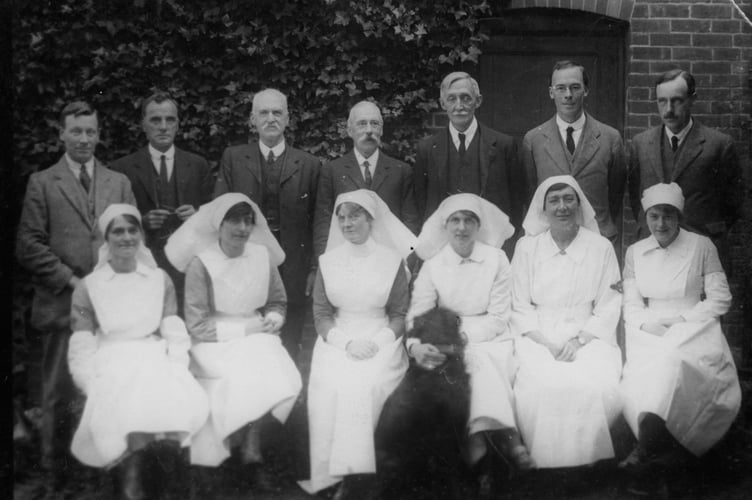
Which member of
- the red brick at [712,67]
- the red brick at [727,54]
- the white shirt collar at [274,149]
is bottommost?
the white shirt collar at [274,149]

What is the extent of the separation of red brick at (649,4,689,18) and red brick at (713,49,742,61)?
301 millimetres

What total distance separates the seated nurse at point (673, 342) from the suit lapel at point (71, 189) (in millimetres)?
3169

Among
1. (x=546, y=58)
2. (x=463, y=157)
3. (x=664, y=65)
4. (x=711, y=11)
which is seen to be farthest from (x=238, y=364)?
(x=711, y=11)

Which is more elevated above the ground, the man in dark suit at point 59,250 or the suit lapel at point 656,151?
the suit lapel at point 656,151

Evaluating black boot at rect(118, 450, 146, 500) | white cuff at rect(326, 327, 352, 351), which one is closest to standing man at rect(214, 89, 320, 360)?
white cuff at rect(326, 327, 352, 351)

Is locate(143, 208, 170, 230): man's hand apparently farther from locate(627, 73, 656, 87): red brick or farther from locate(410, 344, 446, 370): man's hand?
locate(627, 73, 656, 87): red brick

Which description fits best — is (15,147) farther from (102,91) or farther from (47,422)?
(47,422)

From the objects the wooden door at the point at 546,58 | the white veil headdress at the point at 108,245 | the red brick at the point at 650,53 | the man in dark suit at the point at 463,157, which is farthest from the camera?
the wooden door at the point at 546,58

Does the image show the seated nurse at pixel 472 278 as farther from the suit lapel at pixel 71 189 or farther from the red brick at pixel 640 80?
the suit lapel at pixel 71 189

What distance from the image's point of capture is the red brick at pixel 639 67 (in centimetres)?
490

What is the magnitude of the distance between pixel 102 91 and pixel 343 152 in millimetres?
1493

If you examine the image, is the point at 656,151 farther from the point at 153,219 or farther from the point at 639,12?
the point at 153,219

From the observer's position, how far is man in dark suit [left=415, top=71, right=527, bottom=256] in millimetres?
4770

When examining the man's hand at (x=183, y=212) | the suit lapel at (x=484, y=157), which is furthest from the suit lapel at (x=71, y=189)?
the suit lapel at (x=484, y=157)
